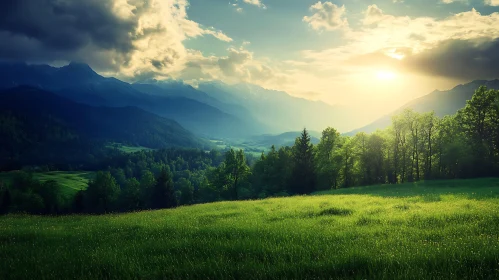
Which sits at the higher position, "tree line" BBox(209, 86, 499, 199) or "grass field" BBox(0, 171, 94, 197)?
"tree line" BBox(209, 86, 499, 199)

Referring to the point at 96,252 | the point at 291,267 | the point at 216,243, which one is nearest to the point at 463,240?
the point at 291,267

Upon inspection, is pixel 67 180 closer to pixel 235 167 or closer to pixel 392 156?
pixel 235 167

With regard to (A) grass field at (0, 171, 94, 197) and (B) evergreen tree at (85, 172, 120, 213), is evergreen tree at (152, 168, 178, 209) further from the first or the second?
(A) grass field at (0, 171, 94, 197)

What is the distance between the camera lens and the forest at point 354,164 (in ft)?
175

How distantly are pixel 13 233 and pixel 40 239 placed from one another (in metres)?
2.43

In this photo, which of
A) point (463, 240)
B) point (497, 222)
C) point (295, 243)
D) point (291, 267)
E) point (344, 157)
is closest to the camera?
point (291, 267)

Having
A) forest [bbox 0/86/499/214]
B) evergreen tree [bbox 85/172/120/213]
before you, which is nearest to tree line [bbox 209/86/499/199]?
forest [bbox 0/86/499/214]

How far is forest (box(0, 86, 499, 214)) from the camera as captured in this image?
5341 centimetres

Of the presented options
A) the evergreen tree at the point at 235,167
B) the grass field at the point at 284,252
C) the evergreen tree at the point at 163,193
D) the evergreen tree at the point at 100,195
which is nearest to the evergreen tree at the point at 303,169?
the evergreen tree at the point at 235,167

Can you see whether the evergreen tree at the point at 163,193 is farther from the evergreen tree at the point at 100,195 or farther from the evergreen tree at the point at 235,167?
the evergreen tree at the point at 235,167

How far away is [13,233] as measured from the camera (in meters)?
13.5

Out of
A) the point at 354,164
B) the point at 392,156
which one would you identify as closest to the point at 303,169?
the point at 354,164

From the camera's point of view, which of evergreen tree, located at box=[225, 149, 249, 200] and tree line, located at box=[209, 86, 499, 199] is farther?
evergreen tree, located at box=[225, 149, 249, 200]

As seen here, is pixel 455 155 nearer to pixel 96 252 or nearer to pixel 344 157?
pixel 344 157
